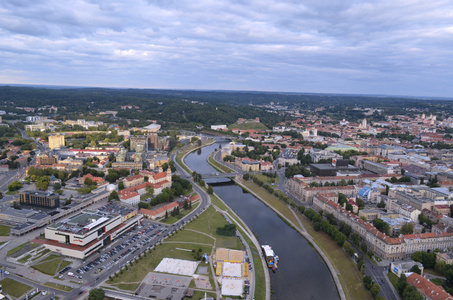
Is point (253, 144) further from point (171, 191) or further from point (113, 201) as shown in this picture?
point (113, 201)

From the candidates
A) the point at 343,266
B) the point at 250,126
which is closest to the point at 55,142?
the point at 343,266

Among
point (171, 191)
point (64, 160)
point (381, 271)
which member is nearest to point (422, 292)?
point (381, 271)

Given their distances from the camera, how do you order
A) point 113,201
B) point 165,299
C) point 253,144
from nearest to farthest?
point 165,299 → point 113,201 → point 253,144

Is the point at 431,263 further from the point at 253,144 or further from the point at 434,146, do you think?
the point at 434,146

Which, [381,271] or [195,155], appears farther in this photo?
[195,155]

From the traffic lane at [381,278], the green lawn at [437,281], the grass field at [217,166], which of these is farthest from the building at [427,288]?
the grass field at [217,166]

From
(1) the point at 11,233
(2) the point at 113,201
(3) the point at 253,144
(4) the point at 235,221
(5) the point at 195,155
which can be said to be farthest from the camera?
(3) the point at 253,144

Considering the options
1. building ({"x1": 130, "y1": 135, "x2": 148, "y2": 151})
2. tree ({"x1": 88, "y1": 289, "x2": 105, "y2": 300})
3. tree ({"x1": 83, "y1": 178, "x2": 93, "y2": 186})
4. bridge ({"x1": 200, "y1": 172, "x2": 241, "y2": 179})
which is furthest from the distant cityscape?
building ({"x1": 130, "y1": 135, "x2": 148, "y2": 151})

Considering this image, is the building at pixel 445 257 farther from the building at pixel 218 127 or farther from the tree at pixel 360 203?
the building at pixel 218 127
